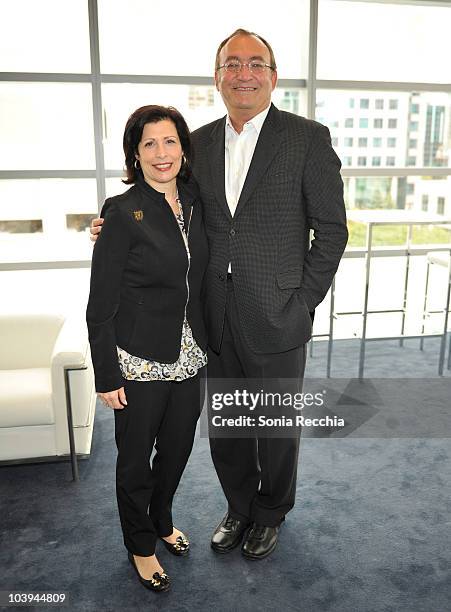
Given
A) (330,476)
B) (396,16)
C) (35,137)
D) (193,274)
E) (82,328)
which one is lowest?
(330,476)

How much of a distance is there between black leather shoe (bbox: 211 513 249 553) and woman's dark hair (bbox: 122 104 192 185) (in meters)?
1.38

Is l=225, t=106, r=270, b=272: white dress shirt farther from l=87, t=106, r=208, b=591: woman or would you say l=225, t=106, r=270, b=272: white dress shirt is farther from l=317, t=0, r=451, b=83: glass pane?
l=317, t=0, r=451, b=83: glass pane

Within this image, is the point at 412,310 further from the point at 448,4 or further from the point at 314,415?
the point at 448,4

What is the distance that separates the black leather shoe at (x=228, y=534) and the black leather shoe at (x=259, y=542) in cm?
4

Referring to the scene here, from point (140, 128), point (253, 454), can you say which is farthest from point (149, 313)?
point (253, 454)

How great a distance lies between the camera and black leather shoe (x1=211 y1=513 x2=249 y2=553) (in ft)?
7.41

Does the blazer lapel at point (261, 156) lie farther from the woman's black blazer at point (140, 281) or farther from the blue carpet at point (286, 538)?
the blue carpet at point (286, 538)

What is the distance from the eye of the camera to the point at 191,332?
6.49ft

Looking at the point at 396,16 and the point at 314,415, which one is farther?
the point at 396,16

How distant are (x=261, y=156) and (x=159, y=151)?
0.37m

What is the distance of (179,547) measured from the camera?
2.23 metres

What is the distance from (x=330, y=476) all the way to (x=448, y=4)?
363 cm

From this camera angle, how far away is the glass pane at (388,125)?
4.51 meters

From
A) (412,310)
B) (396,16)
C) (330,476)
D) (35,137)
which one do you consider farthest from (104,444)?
(396,16)
